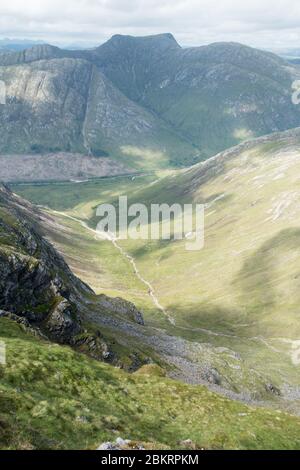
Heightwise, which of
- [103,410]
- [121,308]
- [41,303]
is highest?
[103,410]

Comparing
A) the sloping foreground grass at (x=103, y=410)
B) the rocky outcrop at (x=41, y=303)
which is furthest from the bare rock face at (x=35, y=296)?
the sloping foreground grass at (x=103, y=410)

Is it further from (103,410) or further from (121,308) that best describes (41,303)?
(121,308)

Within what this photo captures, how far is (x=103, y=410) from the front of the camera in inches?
1503

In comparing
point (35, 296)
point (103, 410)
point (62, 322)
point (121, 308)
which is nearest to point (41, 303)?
point (35, 296)

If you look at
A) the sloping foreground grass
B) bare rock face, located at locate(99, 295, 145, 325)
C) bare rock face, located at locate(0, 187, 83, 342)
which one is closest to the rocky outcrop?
bare rock face, located at locate(0, 187, 83, 342)

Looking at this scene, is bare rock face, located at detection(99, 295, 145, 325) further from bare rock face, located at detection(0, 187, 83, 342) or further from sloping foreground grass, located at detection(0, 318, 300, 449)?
sloping foreground grass, located at detection(0, 318, 300, 449)

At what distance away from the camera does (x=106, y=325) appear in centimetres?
10481

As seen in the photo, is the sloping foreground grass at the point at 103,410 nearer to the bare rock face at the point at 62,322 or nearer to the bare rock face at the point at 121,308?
the bare rock face at the point at 62,322

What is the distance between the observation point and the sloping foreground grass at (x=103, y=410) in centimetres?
3042

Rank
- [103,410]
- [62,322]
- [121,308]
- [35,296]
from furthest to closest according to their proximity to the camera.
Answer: [121,308]
[35,296]
[62,322]
[103,410]

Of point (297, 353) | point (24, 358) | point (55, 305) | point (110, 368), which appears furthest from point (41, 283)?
point (297, 353)

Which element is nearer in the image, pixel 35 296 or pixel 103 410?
pixel 103 410

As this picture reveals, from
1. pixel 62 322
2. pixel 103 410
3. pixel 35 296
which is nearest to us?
pixel 103 410
